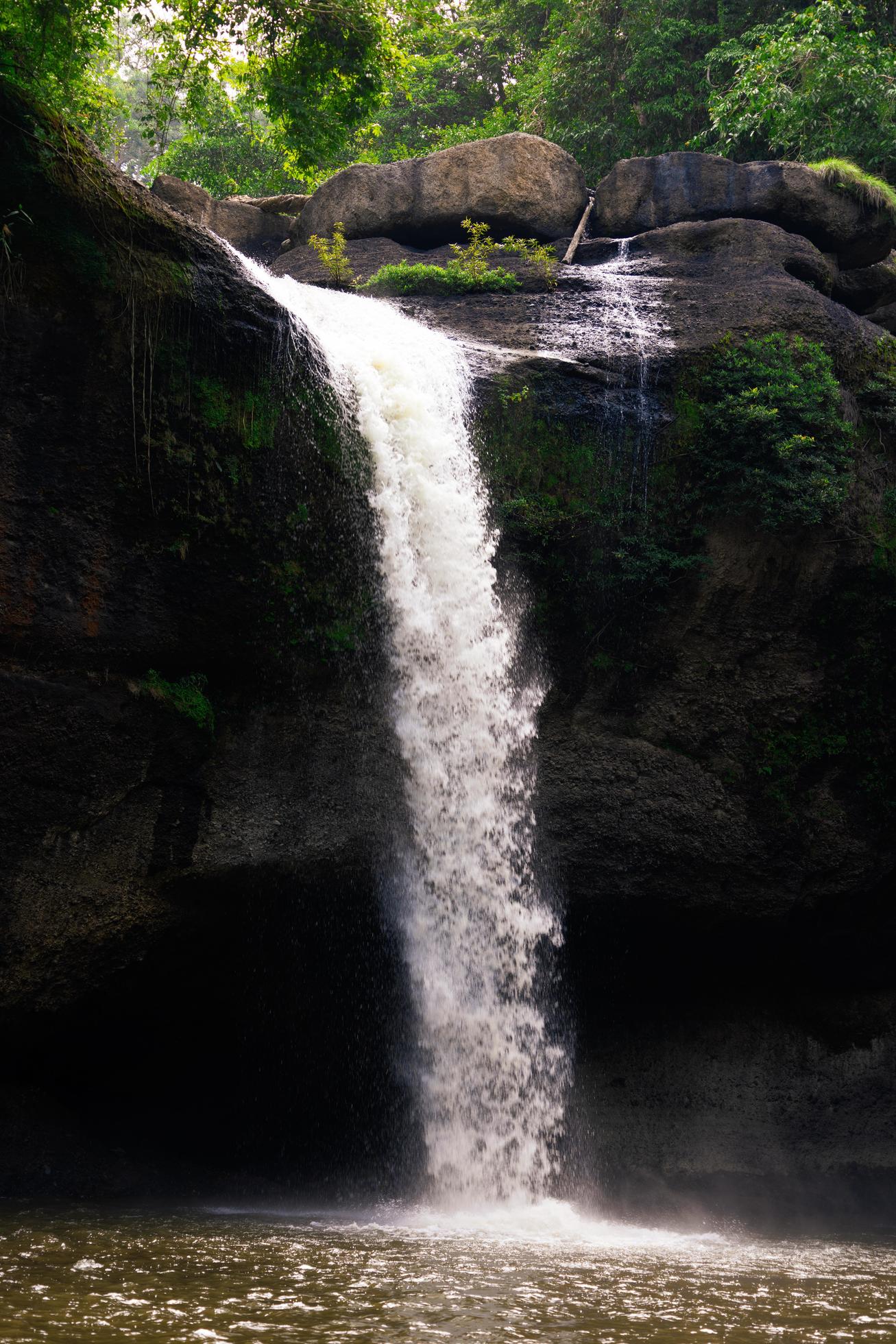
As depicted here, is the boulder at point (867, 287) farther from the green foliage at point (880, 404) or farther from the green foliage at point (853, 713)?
the green foliage at point (853, 713)

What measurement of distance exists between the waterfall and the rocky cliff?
0.34m

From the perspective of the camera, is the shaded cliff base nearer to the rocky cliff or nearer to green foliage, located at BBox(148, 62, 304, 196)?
the rocky cliff

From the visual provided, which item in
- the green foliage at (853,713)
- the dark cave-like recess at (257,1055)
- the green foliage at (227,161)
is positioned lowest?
the dark cave-like recess at (257,1055)

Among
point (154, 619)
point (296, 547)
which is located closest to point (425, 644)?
point (296, 547)

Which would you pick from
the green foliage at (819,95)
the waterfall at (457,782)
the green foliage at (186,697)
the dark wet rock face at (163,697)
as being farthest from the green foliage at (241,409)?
the green foliage at (819,95)

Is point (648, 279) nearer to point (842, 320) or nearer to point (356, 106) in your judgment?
point (842, 320)

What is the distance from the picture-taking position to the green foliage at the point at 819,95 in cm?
1636

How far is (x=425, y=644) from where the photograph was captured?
9.71 metres

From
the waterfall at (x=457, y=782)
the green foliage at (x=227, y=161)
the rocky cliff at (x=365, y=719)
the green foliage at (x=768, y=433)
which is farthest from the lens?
the green foliage at (x=227, y=161)

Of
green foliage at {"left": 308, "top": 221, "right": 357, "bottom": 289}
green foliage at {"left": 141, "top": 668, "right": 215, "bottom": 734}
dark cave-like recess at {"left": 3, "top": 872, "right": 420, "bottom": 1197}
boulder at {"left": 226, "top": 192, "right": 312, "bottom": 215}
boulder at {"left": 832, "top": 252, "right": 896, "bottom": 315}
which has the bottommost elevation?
dark cave-like recess at {"left": 3, "top": 872, "right": 420, "bottom": 1197}

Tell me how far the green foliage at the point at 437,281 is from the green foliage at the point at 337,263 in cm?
60

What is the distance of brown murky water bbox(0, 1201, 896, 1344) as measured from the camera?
446 cm

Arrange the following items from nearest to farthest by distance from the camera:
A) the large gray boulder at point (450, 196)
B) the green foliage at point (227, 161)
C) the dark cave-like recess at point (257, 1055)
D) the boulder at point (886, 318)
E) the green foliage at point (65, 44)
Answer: the dark cave-like recess at point (257, 1055) < the green foliage at point (65, 44) < the boulder at point (886, 318) < the large gray boulder at point (450, 196) < the green foliage at point (227, 161)

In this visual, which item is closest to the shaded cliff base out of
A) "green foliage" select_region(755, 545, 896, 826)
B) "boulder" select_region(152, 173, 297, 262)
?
"green foliage" select_region(755, 545, 896, 826)
